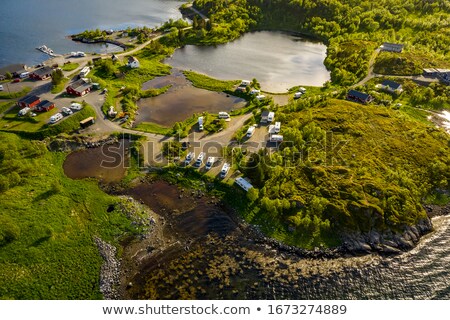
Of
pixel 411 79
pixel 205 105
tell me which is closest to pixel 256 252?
pixel 205 105

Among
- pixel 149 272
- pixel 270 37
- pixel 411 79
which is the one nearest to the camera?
pixel 149 272

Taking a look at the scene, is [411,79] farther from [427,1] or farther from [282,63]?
[427,1]

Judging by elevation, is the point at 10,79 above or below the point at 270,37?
below

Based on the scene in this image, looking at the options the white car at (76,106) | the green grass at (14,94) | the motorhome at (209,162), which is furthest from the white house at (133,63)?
the motorhome at (209,162)

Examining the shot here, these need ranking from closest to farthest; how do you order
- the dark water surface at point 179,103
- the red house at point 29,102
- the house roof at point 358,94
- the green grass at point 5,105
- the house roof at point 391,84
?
the green grass at point 5,105, the red house at point 29,102, the dark water surface at point 179,103, the house roof at point 358,94, the house roof at point 391,84

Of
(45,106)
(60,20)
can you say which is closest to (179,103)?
(45,106)

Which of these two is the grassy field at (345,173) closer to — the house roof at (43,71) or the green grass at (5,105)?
the green grass at (5,105)

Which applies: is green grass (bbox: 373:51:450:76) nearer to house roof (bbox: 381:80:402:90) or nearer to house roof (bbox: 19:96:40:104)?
house roof (bbox: 381:80:402:90)
